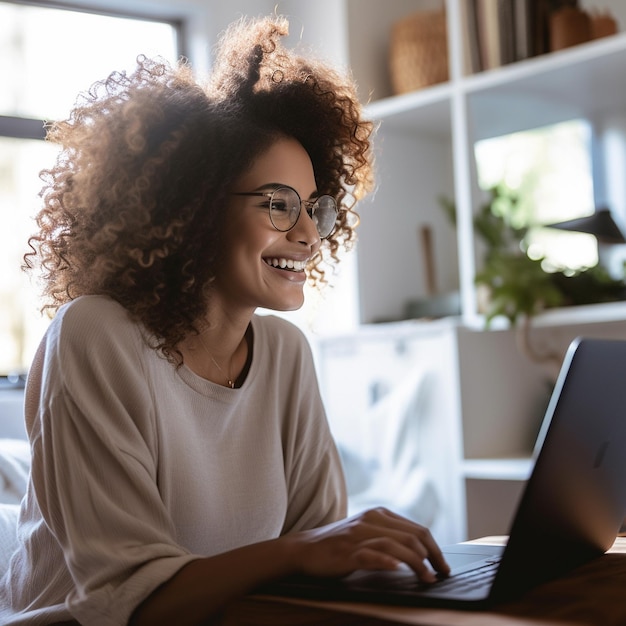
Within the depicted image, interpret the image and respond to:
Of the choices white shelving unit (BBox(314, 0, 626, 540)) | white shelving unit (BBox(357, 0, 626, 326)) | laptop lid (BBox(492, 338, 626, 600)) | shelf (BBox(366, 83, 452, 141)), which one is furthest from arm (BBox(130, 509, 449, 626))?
shelf (BBox(366, 83, 452, 141))

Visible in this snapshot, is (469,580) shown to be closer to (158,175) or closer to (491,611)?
(491,611)

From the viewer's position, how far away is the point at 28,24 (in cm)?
317

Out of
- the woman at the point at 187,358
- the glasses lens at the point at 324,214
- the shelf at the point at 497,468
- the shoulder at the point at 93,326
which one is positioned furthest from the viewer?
the shelf at the point at 497,468

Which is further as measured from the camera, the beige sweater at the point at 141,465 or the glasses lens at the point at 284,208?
the glasses lens at the point at 284,208

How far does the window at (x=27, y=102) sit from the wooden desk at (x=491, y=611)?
7.15 ft

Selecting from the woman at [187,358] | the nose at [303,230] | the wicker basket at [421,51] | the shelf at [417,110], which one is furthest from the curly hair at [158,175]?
the wicker basket at [421,51]

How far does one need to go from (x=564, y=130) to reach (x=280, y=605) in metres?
2.25

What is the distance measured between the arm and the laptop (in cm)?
2

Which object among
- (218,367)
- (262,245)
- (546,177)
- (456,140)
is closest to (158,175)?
(262,245)

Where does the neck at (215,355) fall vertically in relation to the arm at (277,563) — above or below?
above

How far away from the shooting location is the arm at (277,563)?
3.33ft

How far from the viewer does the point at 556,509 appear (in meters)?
0.99

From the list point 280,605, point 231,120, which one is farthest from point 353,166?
point 280,605

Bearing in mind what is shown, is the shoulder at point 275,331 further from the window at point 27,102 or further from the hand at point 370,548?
the window at point 27,102
